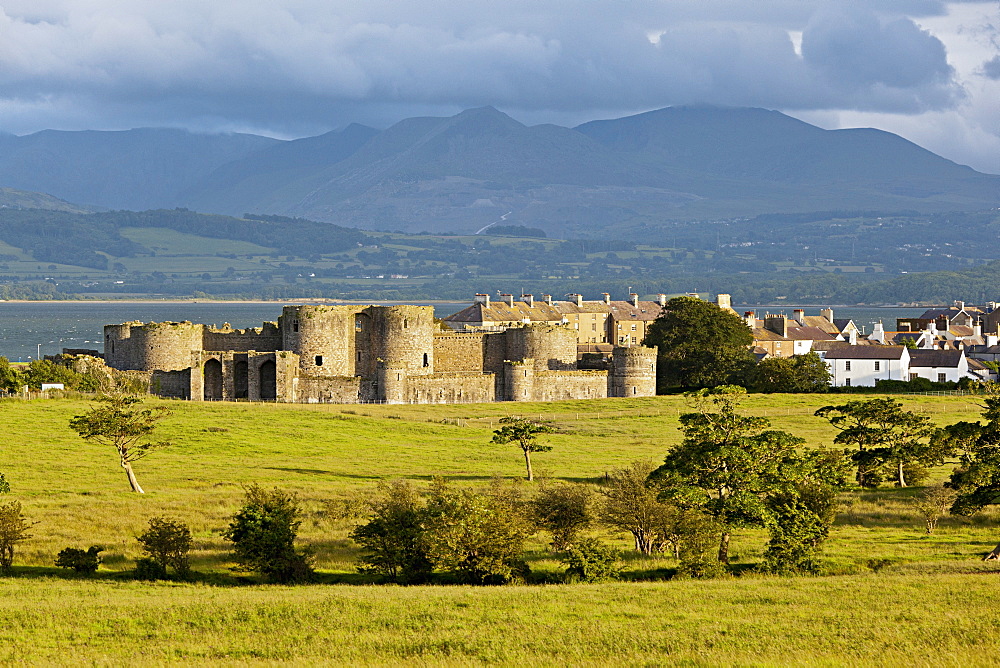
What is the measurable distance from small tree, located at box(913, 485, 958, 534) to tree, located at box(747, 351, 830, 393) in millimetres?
42271

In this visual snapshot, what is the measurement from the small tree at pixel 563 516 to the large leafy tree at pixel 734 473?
8.35 ft

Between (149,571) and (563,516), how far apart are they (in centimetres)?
1117

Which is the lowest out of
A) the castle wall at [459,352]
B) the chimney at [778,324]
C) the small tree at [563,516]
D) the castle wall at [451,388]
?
the small tree at [563,516]

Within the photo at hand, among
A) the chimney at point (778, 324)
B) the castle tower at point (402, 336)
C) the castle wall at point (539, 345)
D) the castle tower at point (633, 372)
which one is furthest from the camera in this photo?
the chimney at point (778, 324)

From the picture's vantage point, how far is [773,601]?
2711 centimetres

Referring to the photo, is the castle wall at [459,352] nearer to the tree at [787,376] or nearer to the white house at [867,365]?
the tree at [787,376]

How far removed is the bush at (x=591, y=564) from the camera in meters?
31.5

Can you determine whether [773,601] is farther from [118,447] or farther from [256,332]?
[256,332]

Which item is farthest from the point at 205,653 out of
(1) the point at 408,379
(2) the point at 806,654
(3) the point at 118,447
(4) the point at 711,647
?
(1) the point at 408,379

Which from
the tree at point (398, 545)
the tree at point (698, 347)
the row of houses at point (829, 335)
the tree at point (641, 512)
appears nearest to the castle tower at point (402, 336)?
the row of houses at point (829, 335)

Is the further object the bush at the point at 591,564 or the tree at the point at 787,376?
the tree at the point at 787,376

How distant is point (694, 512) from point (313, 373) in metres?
47.0

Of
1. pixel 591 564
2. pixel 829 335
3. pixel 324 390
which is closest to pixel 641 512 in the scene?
pixel 591 564

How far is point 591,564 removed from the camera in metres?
31.6
